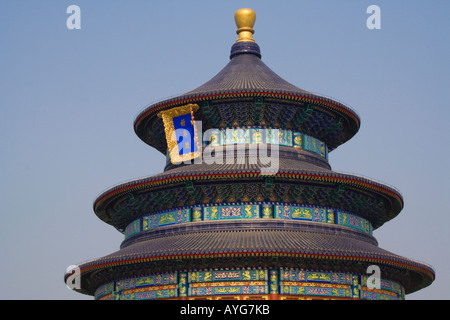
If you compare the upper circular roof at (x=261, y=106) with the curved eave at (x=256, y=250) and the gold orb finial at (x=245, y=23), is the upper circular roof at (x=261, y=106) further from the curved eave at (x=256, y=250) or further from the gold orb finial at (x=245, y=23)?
the curved eave at (x=256, y=250)

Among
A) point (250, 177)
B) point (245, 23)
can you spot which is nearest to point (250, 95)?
point (250, 177)

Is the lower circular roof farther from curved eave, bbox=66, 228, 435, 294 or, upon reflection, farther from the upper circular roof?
the upper circular roof

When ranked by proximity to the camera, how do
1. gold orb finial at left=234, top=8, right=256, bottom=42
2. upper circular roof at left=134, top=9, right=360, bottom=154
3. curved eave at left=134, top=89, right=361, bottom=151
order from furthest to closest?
gold orb finial at left=234, top=8, right=256, bottom=42, upper circular roof at left=134, top=9, right=360, bottom=154, curved eave at left=134, top=89, right=361, bottom=151

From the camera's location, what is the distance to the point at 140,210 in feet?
129

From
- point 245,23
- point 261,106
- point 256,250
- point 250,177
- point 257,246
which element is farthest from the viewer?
point 245,23

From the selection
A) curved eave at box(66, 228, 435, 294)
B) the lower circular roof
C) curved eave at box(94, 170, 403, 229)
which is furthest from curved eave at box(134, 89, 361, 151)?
curved eave at box(66, 228, 435, 294)

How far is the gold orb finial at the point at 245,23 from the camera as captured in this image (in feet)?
153

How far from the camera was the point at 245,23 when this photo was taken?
4700cm

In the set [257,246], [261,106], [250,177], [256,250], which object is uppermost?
[261,106]

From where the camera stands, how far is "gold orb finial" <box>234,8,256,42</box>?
153 ft

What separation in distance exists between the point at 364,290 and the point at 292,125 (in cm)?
990

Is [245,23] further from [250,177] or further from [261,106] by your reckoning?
[250,177]
